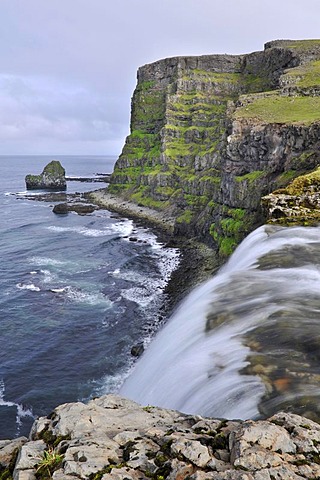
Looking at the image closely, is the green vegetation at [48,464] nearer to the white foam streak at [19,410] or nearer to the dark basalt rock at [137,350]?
the white foam streak at [19,410]

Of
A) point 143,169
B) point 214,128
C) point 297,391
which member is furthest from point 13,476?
point 143,169

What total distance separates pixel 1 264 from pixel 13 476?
64.7 metres

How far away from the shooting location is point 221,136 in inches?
4050

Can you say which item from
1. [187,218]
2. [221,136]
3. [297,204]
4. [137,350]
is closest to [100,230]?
[187,218]

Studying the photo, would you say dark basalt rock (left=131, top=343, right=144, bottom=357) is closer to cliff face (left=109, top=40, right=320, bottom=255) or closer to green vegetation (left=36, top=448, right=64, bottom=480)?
cliff face (left=109, top=40, right=320, bottom=255)

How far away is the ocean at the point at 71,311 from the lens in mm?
33219

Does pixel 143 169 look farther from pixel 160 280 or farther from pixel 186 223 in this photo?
pixel 160 280

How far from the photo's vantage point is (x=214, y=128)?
380ft

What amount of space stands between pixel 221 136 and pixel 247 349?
9624 cm

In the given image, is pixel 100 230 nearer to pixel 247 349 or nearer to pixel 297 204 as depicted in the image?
pixel 297 204

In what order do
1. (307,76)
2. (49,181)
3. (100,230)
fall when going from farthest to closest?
(49,181)
(100,230)
(307,76)

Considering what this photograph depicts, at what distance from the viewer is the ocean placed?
109 ft

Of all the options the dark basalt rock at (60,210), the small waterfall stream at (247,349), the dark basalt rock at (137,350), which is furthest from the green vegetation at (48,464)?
the dark basalt rock at (60,210)

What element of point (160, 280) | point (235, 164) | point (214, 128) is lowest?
point (160, 280)
